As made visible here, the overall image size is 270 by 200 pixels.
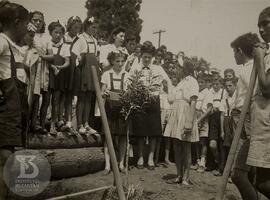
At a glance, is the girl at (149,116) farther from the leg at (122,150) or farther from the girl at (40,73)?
the girl at (40,73)

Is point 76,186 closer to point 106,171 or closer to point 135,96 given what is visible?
point 106,171

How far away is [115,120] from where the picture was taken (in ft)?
20.0

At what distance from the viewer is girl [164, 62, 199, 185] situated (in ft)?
18.7

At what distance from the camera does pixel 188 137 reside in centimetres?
571

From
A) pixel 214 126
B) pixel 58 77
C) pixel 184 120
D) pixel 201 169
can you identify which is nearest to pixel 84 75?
pixel 58 77

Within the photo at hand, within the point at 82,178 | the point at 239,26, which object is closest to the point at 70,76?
the point at 82,178

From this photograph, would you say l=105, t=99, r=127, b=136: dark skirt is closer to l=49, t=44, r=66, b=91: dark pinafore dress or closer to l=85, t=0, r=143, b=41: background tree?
l=49, t=44, r=66, b=91: dark pinafore dress

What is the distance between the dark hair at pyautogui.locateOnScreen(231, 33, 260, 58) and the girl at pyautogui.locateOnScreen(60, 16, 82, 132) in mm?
2739

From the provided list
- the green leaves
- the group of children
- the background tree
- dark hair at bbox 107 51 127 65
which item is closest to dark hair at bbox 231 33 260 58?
the group of children

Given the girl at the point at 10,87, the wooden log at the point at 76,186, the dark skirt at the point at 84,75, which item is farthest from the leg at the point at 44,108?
the girl at the point at 10,87

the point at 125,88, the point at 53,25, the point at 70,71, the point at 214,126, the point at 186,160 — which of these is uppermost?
the point at 53,25

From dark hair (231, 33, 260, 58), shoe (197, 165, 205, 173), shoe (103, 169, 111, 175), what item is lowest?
shoe (197, 165, 205, 173)

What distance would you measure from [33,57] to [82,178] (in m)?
1.87

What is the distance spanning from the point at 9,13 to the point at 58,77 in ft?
8.89
